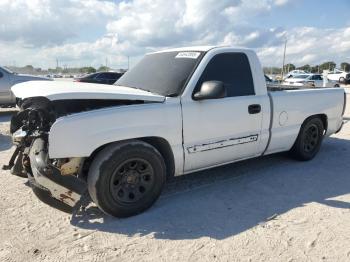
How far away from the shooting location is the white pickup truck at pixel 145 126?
3.76 meters

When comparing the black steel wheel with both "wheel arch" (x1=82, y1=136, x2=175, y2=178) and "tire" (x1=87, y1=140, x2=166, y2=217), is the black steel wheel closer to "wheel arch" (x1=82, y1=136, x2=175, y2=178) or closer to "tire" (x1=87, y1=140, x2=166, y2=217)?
"tire" (x1=87, y1=140, x2=166, y2=217)

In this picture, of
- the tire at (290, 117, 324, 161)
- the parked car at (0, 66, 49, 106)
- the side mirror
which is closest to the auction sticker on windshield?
the side mirror

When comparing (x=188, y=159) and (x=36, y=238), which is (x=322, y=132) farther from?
(x=36, y=238)

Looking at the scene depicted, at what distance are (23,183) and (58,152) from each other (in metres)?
1.82

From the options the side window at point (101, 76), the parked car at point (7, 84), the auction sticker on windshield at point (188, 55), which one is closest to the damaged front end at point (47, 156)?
the auction sticker on windshield at point (188, 55)

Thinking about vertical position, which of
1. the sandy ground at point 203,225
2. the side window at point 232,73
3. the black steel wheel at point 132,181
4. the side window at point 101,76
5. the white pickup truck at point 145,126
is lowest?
the sandy ground at point 203,225

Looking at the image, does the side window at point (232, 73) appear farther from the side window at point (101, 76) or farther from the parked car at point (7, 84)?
the side window at point (101, 76)

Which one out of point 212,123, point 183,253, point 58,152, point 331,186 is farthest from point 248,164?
point 58,152

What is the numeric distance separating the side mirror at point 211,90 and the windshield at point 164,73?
0.27 m

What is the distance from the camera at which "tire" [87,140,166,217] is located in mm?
3822

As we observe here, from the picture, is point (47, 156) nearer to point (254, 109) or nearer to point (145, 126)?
point (145, 126)

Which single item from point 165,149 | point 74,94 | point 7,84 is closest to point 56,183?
point 74,94

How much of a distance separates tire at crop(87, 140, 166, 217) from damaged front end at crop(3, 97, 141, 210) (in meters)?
0.19

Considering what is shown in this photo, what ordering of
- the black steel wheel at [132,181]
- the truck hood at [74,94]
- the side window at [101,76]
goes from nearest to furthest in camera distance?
the truck hood at [74,94]
the black steel wheel at [132,181]
the side window at [101,76]
